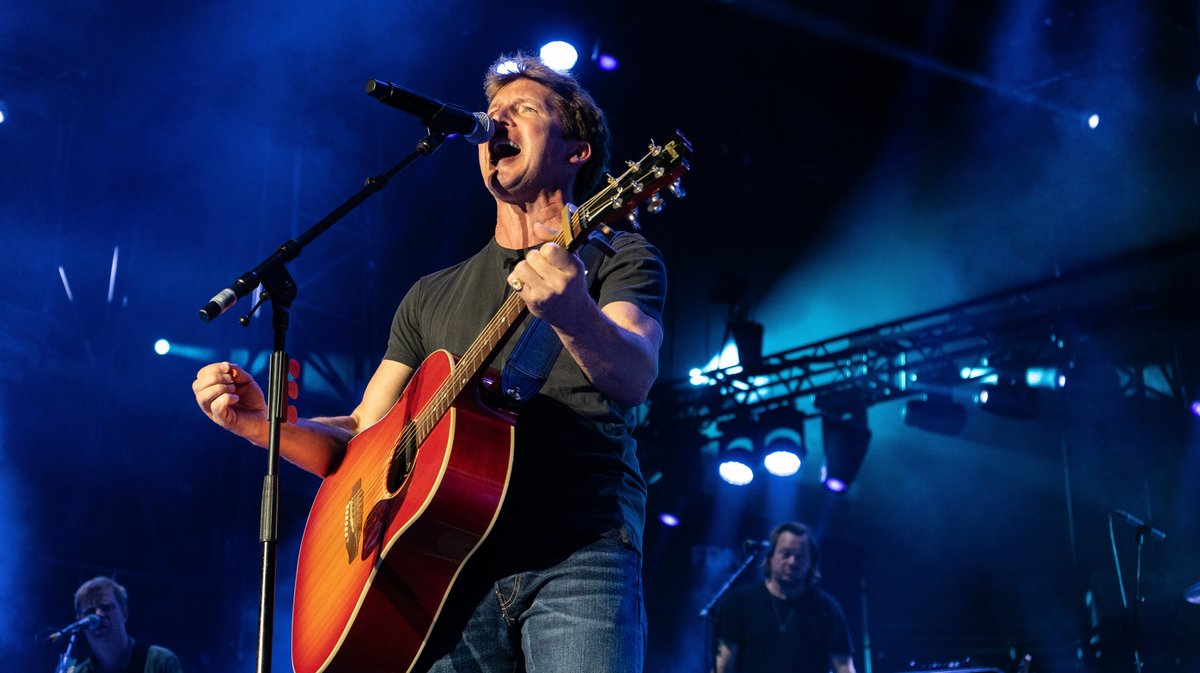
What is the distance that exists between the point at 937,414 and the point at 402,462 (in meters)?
7.43

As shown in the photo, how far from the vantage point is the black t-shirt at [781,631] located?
6809 millimetres

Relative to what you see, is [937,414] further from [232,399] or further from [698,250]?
[232,399]

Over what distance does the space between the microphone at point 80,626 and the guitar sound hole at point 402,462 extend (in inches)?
192

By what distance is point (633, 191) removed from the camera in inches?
86.7

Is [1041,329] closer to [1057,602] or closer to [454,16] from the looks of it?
[1057,602]

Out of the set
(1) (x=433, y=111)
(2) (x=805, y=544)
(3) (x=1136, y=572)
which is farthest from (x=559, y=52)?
(1) (x=433, y=111)

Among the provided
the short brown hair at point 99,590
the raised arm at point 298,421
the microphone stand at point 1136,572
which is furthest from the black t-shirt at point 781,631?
the raised arm at point 298,421

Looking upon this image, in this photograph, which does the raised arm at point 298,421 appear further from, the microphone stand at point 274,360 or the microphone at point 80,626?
the microphone at point 80,626

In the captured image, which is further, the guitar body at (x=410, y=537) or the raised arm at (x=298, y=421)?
the raised arm at (x=298, y=421)

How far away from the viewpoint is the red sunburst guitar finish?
88.4 inches

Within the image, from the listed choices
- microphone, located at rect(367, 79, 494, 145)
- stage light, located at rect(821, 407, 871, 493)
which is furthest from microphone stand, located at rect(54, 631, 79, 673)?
stage light, located at rect(821, 407, 871, 493)

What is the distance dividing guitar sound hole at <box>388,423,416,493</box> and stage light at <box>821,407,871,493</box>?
720cm

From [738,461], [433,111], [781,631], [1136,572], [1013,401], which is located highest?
[1013,401]

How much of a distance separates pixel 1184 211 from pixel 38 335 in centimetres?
922
